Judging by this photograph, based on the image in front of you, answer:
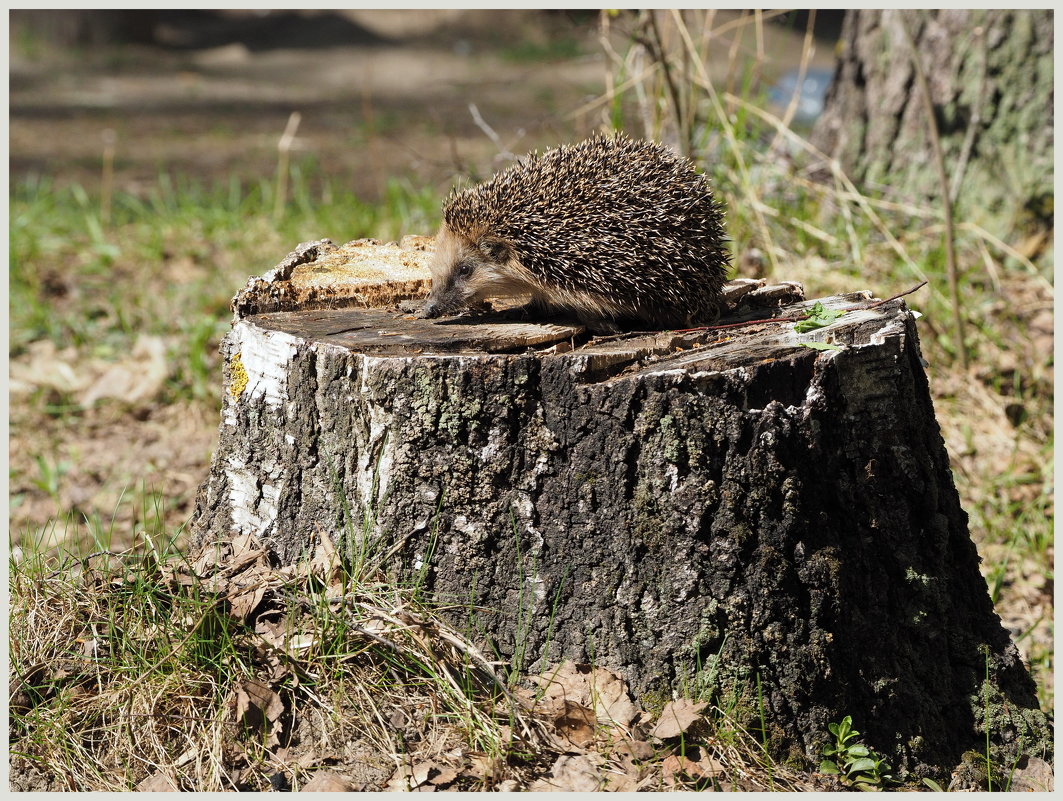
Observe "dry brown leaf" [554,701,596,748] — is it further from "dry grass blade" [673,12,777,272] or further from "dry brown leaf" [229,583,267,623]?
"dry grass blade" [673,12,777,272]

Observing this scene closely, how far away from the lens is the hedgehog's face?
174 inches

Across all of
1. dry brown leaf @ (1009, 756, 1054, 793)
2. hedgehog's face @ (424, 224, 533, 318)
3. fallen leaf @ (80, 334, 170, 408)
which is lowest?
dry brown leaf @ (1009, 756, 1054, 793)

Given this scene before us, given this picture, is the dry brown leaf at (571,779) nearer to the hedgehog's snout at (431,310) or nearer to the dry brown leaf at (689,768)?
the dry brown leaf at (689,768)

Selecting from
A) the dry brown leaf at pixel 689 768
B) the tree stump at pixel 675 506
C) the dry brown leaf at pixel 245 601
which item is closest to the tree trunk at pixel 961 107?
the tree stump at pixel 675 506

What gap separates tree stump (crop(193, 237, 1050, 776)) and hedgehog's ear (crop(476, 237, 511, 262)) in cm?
69

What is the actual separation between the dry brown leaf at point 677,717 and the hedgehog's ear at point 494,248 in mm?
2089

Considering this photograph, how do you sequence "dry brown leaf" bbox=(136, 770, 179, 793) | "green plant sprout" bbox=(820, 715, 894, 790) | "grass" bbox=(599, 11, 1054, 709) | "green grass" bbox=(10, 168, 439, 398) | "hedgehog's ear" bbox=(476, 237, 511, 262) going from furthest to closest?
"green grass" bbox=(10, 168, 439, 398), "grass" bbox=(599, 11, 1054, 709), "hedgehog's ear" bbox=(476, 237, 511, 262), "green plant sprout" bbox=(820, 715, 894, 790), "dry brown leaf" bbox=(136, 770, 179, 793)

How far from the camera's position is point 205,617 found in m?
3.46

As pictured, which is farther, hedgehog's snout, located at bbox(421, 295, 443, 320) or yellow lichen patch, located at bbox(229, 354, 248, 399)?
hedgehog's snout, located at bbox(421, 295, 443, 320)

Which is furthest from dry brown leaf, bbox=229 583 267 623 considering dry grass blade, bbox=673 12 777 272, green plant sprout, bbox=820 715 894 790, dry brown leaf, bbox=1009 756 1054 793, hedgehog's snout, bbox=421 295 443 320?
dry grass blade, bbox=673 12 777 272

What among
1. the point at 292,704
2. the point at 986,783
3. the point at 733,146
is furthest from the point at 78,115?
the point at 986,783

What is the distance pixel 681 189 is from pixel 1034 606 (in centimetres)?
325

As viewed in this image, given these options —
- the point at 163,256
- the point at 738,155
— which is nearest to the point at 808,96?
Answer: the point at 738,155

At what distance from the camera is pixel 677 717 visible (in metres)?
3.46
